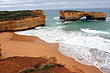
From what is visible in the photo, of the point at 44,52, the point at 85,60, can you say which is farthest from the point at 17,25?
the point at 85,60

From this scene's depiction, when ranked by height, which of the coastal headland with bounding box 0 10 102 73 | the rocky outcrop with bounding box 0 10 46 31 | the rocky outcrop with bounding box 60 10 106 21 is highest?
the rocky outcrop with bounding box 60 10 106 21

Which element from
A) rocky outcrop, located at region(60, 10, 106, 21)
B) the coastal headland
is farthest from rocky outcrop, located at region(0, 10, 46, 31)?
rocky outcrop, located at region(60, 10, 106, 21)

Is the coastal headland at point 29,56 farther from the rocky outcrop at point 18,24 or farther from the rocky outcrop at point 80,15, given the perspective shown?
the rocky outcrop at point 80,15

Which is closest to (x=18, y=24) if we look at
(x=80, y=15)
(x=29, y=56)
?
(x=29, y=56)

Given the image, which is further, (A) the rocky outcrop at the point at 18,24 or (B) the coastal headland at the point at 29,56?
(A) the rocky outcrop at the point at 18,24

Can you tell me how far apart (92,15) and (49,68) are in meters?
32.4

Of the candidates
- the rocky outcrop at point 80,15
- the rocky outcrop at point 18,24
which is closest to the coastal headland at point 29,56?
the rocky outcrop at point 18,24

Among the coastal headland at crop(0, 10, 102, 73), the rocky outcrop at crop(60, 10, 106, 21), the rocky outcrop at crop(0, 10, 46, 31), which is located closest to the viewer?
the coastal headland at crop(0, 10, 102, 73)

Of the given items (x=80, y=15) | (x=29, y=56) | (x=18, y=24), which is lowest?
(x=29, y=56)

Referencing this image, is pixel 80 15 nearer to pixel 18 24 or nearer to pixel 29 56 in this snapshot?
pixel 18 24

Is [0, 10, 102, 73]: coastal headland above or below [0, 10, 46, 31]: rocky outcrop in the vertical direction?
below

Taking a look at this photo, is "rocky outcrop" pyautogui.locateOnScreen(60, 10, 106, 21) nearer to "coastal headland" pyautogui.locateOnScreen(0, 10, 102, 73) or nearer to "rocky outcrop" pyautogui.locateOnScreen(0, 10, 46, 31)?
"rocky outcrop" pyautogui.locateOnScreen(0, 10, 46, 31)

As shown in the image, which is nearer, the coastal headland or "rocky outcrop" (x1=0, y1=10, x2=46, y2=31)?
the coastal headland

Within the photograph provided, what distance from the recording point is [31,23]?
21.7 m
